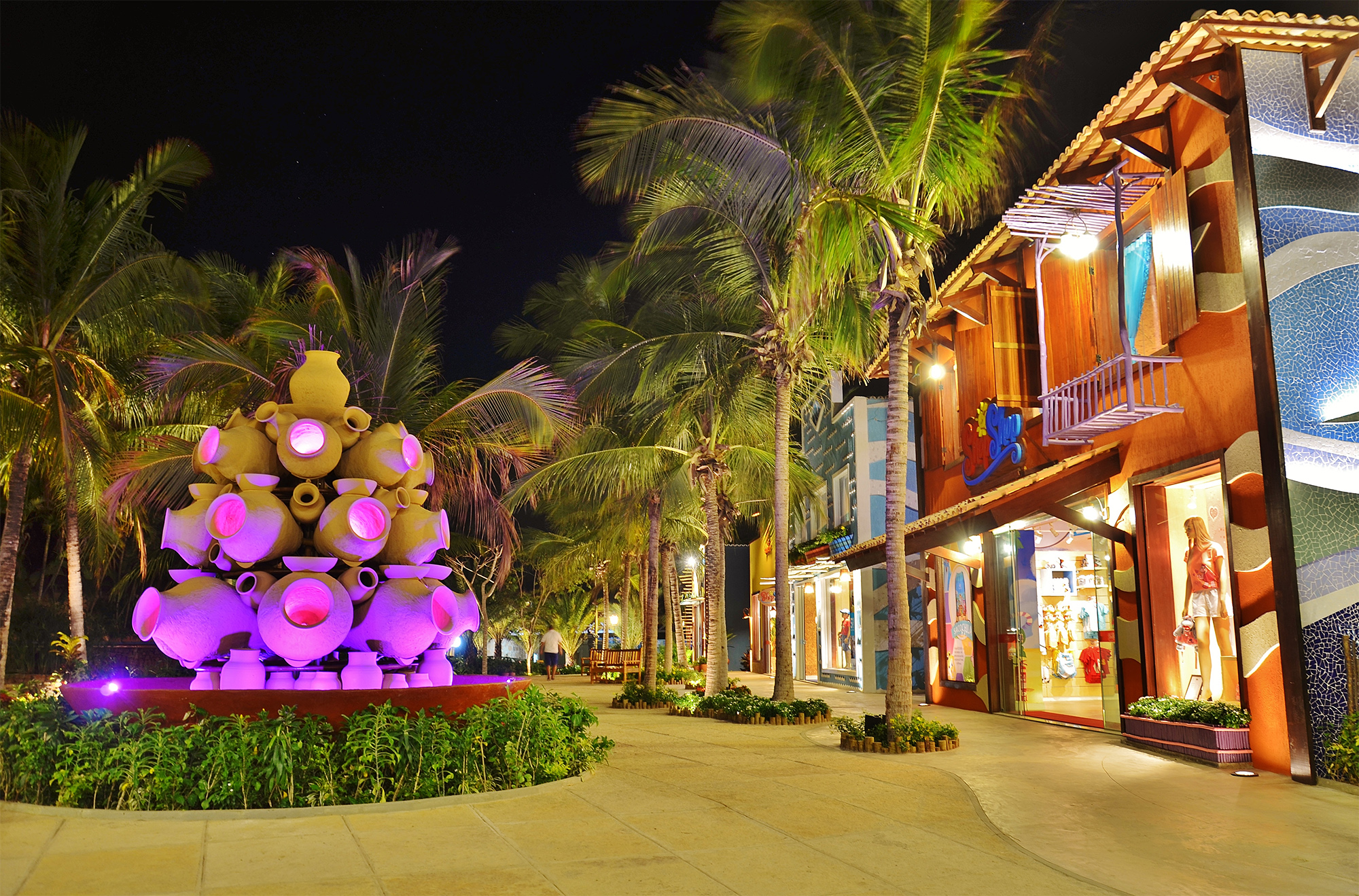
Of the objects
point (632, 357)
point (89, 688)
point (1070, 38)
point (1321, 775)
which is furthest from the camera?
point (632, 357)

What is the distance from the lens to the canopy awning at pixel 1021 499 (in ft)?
41.2

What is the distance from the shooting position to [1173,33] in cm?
976

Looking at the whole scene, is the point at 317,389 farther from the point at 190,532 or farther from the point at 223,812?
the point at 223,812

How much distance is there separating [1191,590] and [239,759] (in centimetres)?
1007

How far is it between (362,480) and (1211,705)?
28.8ft

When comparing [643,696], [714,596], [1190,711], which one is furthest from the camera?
[643,696]

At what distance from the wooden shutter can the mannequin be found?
2446 mm

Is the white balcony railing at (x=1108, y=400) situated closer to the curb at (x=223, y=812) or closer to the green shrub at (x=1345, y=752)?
the green shrub at (x=1345, y=752)

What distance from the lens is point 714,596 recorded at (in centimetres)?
1873

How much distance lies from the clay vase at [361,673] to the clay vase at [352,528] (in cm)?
86

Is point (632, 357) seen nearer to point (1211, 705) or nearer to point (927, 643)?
point (927, 643)

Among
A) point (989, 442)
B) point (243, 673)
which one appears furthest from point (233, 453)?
point (989, 442)

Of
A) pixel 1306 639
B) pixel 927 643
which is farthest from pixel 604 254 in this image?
pixel 1306 639

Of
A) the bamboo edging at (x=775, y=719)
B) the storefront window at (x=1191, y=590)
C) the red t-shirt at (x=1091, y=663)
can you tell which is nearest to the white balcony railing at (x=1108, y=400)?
the storefront window at (x=1191, y=590)
